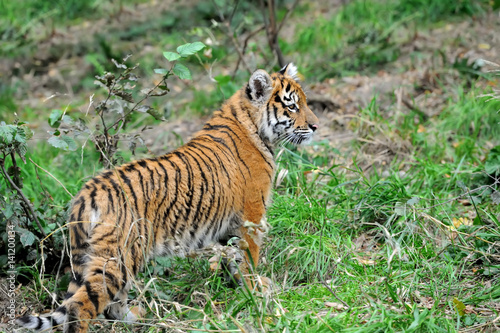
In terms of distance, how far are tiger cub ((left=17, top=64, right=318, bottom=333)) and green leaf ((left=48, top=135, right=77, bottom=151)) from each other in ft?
1.32

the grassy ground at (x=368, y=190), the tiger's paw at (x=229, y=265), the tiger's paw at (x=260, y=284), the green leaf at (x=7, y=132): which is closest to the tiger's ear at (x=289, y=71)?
the grassy ground at (x=368, y=190)

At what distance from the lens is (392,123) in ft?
20.8

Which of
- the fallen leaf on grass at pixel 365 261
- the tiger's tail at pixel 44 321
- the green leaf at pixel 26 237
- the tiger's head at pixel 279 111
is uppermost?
the tiger's head at pixel 279 111

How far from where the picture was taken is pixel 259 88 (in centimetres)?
430

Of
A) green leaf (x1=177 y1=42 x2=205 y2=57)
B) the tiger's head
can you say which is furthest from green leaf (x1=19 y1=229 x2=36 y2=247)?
the tiger's head

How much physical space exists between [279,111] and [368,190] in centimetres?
107

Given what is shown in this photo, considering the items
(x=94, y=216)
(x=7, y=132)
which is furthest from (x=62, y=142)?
(x=94, y=216)

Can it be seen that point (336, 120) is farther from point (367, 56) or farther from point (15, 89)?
point (15, 89)

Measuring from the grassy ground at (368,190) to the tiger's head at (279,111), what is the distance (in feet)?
1.58

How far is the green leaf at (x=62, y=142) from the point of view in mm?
3693

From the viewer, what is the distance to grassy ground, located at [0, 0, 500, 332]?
341cm

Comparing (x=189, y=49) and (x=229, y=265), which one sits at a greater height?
(x=189, y=49)

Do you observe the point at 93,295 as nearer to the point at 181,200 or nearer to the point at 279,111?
the point at 181,200

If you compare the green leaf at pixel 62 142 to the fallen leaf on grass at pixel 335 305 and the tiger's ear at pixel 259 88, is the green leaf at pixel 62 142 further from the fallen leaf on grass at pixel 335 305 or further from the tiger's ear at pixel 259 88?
the fallen leaf on grass at pixel 335 305
